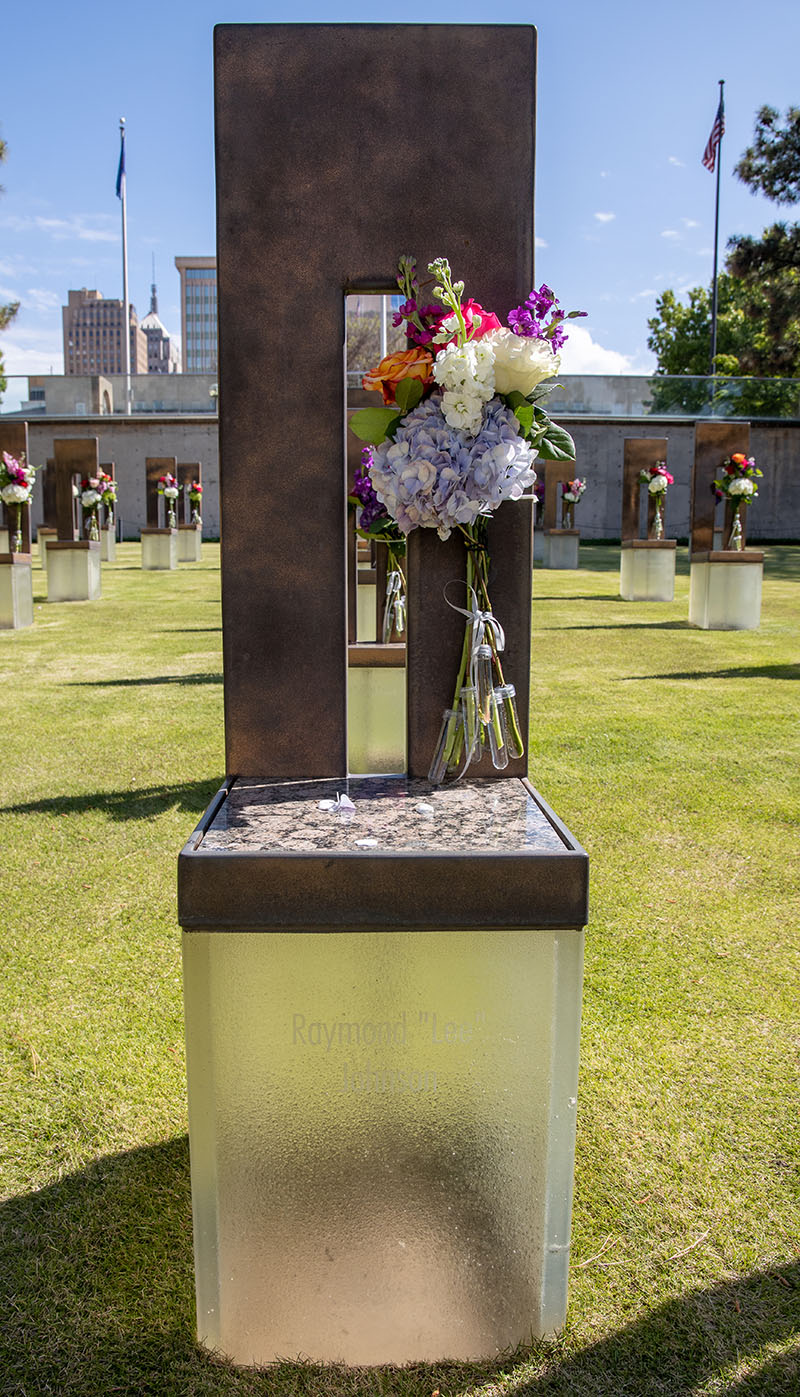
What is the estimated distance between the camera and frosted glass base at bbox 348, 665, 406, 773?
5230 millimetres

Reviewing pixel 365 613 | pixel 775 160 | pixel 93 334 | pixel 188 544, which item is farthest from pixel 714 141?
pixel 93 334

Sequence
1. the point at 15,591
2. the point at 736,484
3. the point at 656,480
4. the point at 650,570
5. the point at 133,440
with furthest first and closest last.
→ the point at 133,440 → the point at 650,570 → the point at 656,480 → the point at 15,591 → the point at 736,484

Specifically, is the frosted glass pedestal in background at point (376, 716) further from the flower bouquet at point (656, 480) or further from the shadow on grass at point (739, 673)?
the flower bouquet at point (656, 480)

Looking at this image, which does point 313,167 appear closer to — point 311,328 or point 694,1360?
point 311,328

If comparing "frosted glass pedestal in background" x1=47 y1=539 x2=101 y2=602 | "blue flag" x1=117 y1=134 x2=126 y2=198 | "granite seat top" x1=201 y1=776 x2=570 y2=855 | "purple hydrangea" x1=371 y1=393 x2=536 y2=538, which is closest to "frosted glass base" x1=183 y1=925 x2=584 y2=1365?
"granite seat top" x1=201 y1=776 x2=570 y2=855

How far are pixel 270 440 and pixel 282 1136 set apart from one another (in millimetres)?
1397

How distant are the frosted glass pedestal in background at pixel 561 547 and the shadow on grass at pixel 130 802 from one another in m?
18.2

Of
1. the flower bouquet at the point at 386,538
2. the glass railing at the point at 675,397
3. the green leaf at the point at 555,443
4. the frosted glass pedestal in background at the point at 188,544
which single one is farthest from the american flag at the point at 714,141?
the green leaf at the point at 555,443

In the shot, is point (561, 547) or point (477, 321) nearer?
point (477, 321)

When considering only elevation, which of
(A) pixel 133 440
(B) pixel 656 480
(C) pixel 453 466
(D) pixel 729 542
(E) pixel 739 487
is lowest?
(D) pixel 729 542

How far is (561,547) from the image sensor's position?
76.0ft

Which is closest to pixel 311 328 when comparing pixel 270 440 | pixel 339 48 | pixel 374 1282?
pixel 270 440

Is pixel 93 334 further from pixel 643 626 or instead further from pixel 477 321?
pixel 477 321

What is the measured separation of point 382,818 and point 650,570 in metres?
14.6
